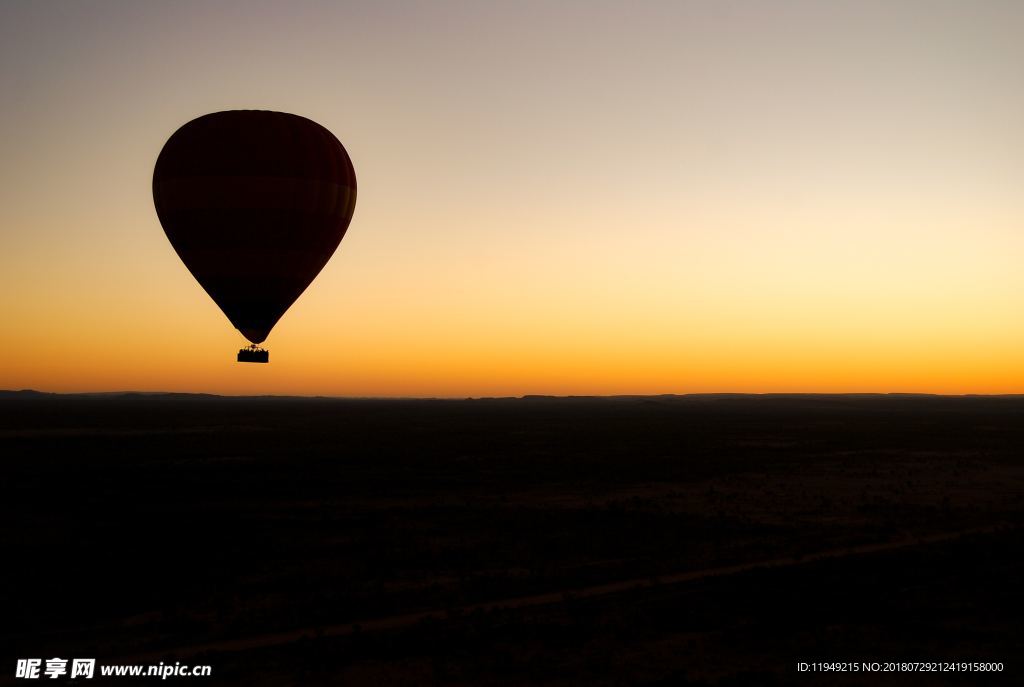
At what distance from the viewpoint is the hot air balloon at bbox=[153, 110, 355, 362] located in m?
27.0

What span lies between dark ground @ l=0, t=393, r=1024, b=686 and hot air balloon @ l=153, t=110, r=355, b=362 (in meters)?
6.53

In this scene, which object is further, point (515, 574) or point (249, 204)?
point (249, 204)

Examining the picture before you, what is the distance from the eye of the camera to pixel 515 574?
63.3ft

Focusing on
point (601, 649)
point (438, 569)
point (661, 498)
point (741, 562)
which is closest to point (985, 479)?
point (661, 498)

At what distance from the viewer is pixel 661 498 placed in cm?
3219

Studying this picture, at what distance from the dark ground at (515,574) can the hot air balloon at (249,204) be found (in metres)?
6.53

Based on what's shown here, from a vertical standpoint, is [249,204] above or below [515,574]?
above

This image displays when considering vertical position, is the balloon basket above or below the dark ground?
above

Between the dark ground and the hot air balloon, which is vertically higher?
the hot air balloon

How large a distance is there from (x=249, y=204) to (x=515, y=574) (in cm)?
1365

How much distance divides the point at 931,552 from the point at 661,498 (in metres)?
11.8

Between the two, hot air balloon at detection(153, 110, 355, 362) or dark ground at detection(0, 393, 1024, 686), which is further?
hot air balloon at detection(153, 110, 355, 362)

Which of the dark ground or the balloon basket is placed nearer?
the dark ground

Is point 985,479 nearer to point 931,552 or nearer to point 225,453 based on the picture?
point 931,552
